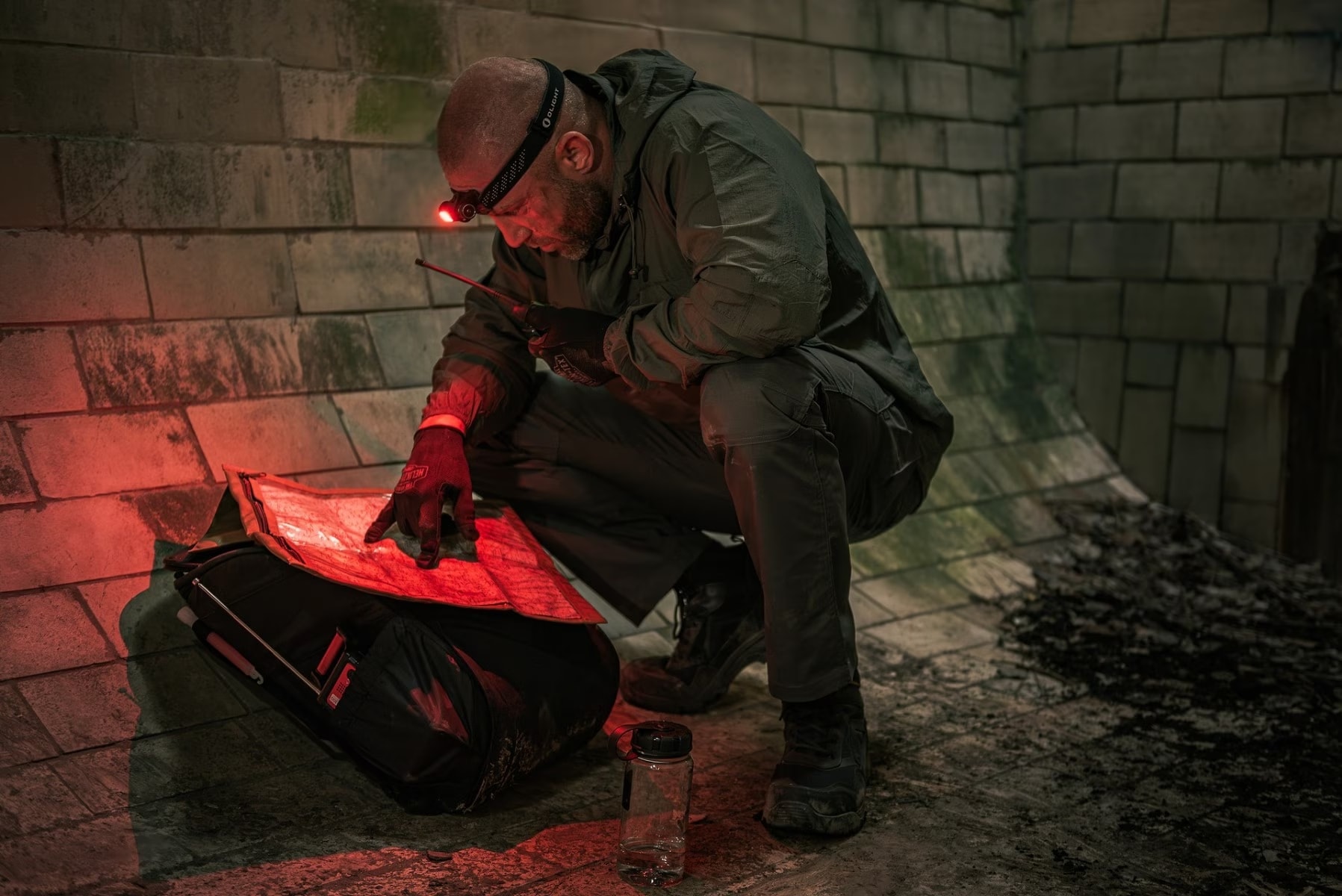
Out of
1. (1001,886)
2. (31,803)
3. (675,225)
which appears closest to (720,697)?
(1001,886)

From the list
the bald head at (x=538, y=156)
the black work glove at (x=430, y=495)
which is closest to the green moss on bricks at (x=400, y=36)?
the bald head at (x=538, y=156)

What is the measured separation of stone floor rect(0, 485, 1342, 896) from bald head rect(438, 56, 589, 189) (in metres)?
1.14

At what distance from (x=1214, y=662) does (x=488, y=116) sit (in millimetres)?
2432

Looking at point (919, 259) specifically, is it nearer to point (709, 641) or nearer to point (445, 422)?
point (709, 641)

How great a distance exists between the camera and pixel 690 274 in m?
2.59

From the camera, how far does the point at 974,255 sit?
5.19 meters

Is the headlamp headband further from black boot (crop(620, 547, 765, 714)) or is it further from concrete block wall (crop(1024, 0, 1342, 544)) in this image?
concrete block wall (crop(1024, 0, 1342, 544))

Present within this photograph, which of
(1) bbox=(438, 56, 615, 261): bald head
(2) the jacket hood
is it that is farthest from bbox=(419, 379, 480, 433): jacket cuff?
(2) the jacket hood

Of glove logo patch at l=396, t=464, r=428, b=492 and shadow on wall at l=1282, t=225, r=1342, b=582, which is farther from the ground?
glove logo patch at l=396, t=464, r=428, b=492

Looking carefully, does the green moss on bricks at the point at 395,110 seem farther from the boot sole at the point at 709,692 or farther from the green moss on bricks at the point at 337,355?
the boot sole at the point at 709,692

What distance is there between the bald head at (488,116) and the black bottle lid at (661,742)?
1.05 metres

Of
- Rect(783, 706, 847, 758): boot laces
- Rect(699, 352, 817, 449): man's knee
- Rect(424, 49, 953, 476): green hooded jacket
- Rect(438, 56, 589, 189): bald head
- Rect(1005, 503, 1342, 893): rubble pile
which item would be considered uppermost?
Rect(438, 56, 589, 189): bald head

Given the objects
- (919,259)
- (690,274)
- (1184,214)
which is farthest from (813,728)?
(1184,214)

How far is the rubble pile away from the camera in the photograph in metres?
2.55
